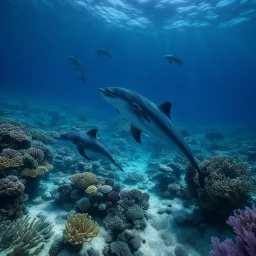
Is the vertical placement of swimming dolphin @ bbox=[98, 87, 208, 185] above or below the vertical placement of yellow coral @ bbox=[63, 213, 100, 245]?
above

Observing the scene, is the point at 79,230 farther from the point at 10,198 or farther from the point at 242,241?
the point at 242,241

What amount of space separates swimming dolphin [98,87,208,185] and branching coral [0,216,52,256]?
3.60m

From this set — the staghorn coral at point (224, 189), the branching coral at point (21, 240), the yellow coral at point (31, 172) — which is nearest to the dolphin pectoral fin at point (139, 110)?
the staghorn coral at point (224, 189)

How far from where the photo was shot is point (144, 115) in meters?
3.87

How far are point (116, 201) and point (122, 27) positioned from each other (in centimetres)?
4863

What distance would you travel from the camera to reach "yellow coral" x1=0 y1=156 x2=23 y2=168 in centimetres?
645

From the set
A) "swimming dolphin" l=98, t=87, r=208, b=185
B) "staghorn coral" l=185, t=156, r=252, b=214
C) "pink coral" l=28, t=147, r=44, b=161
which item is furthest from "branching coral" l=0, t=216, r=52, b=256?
"staghorn coral" l=185, t=156, r=252, b=214

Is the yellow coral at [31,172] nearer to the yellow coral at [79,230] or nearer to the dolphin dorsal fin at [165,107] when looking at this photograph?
the yellow coral at [79,230]

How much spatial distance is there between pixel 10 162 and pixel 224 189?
7014mm

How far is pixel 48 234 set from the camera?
541 cm

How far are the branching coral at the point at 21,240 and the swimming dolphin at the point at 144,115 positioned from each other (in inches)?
142

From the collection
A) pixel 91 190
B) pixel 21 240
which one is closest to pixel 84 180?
pixel 91 190

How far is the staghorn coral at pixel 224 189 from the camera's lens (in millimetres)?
6211

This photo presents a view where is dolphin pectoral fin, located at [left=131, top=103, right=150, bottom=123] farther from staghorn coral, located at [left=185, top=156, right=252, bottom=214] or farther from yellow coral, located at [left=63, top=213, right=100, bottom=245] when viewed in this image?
yellow coral, located at [left=63, top=213, right=100, bottom=245]
